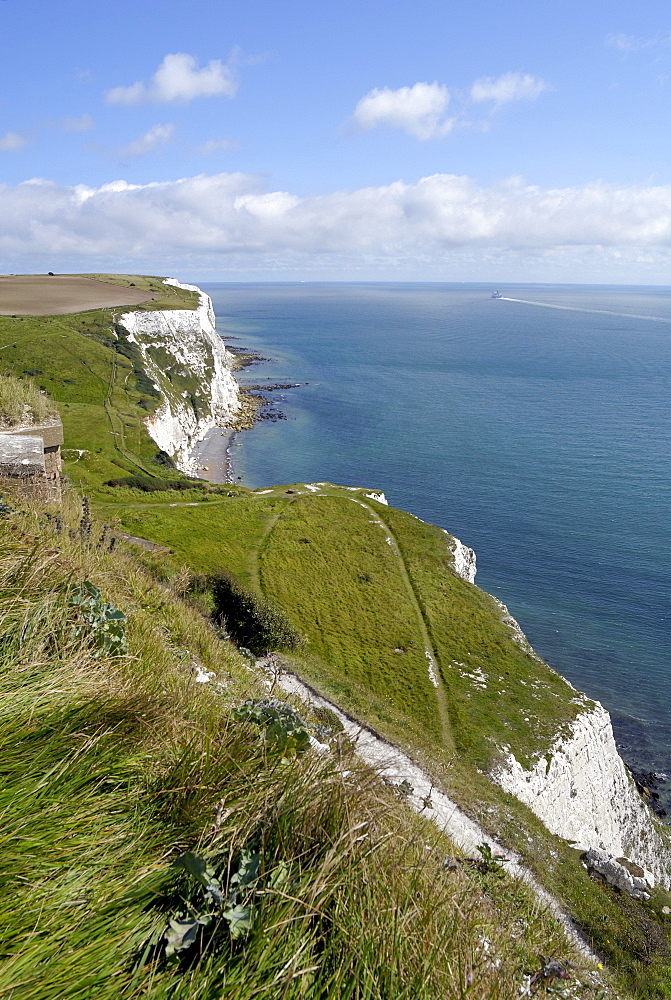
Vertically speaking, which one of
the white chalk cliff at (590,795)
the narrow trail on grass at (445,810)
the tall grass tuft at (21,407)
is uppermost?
the tall grass tuft at (21,407)

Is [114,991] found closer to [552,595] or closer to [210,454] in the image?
[552,595]

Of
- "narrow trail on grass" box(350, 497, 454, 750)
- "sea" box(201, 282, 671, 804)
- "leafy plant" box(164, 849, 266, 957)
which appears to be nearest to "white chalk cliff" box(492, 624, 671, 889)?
"narrow trail on grass" box(350, 497, 454, 750)

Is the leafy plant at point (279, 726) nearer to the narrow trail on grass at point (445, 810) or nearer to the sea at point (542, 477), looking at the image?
the narrow trail on grass at point (445, 810)

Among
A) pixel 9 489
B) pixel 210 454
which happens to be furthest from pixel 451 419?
pixel 9 489

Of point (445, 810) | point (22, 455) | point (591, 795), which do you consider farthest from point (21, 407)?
point (591, 795)

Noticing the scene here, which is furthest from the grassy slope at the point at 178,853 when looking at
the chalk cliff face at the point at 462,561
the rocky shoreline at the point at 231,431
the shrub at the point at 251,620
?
the rocky shoreline at the point at 231,431

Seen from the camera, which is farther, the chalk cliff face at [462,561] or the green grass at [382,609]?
the chalk cliff face at [462,561]

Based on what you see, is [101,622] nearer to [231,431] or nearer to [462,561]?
[462,561]
